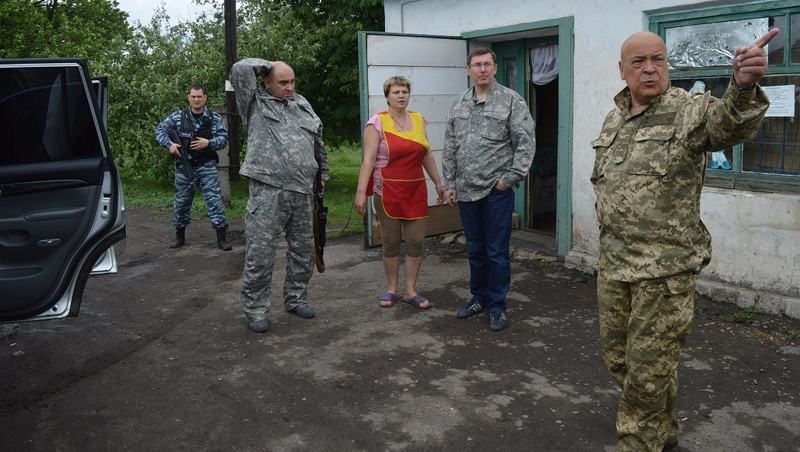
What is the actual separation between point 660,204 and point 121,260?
653cm

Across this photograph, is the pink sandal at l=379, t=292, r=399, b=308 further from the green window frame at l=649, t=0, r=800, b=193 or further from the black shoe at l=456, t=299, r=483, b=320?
the green window frame at l=649, t=0, r=800, b=193

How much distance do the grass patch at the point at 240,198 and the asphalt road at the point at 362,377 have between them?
11.3 ft

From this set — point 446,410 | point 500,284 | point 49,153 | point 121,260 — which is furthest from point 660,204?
point 121,260

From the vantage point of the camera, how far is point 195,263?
313 inches

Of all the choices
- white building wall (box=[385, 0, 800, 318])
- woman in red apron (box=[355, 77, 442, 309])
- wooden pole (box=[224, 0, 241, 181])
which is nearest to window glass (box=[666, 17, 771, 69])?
white building wall (box=[385, 0, 800, 318])

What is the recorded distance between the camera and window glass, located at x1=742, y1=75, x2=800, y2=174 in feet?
18.1

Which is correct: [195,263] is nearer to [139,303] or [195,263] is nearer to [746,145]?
[139,303]

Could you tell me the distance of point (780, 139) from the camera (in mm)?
5664

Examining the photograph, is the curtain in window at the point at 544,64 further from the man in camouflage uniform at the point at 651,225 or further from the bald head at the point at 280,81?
the man in camouflage uniform at the point at 651,225

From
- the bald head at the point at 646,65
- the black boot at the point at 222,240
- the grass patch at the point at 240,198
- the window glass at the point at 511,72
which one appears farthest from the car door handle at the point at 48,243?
the window glass at the point at 511,72

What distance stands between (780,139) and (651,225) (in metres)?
3.12

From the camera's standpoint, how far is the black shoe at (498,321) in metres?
5.47

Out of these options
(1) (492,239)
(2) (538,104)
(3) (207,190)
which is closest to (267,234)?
(1) (492,239)

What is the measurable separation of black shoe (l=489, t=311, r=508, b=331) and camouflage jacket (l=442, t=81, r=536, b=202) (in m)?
0.88
